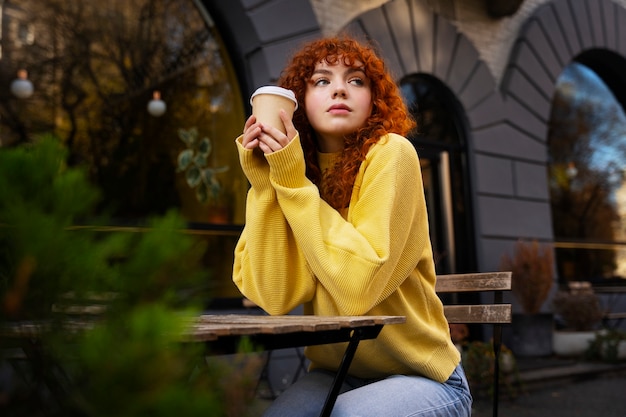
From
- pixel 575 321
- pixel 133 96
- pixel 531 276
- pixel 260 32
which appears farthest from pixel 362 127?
pixel 575 321

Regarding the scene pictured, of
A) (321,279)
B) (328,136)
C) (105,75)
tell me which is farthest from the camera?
(105,75)

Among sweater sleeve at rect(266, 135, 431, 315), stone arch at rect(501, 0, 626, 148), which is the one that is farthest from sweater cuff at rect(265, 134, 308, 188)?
stone arch at rect(501, 0, 626, 148)

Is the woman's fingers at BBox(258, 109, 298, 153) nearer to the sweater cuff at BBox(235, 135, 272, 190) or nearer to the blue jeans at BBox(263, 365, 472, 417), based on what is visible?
the sweater cuff at BBox(235, 135, 272, 190)

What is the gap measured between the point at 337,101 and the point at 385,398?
3.20ft

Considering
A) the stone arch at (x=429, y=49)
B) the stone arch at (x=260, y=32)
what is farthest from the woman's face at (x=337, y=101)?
the stone arch at (x=429, y=49)

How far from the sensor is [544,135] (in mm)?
9000

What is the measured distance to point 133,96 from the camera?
20.4 ft

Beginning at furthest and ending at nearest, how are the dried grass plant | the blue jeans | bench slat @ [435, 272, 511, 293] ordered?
the dried grass plant, bench slat @ [435, 272, 511, 293], the blue jeans

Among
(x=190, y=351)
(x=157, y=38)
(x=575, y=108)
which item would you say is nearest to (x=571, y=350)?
(x=575, y=108)

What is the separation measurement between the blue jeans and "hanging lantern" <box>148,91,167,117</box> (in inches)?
192

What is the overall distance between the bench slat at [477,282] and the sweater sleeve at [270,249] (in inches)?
36.8

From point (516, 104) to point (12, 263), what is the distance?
8.82 metres

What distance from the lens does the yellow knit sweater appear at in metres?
1.63

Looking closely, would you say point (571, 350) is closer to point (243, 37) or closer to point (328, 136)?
point (243, 37)
